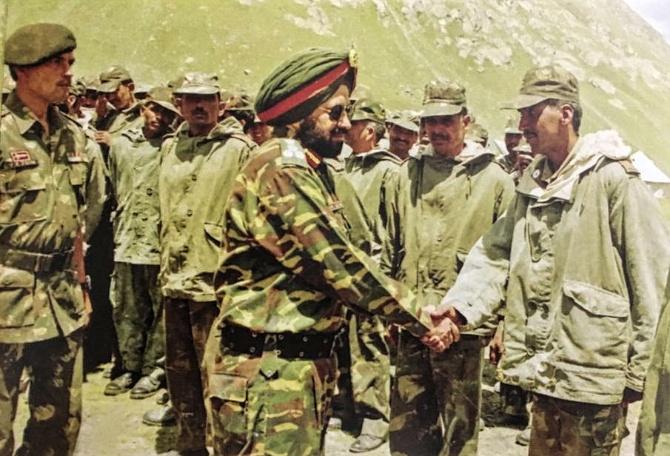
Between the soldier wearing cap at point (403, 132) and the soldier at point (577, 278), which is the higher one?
the soldier at point (577, 278)

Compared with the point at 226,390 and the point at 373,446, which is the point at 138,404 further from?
the point at 226,390

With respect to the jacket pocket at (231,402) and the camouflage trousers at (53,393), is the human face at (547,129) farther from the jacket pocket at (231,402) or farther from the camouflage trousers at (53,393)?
the camouflage trousers at (53,393)

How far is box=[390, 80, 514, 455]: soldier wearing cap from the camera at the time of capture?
4.88 m

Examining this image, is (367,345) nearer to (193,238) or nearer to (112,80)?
(193,238)

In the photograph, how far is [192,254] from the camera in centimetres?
511

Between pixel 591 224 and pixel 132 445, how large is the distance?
4029 mm

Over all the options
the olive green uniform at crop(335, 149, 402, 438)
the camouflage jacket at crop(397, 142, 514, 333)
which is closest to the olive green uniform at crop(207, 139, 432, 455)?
the camouflage jacket at crop(397, 142, 514, 333)

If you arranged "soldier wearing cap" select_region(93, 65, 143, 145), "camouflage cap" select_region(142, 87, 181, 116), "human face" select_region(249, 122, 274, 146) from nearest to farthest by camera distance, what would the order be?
1. "camouflage cap" select_region(142, 87, 181, 116)
2. "soldier wearing cap" select_region(93, 65, 143, 145)
3. "human face" select_region(249, 122, 274, 146)

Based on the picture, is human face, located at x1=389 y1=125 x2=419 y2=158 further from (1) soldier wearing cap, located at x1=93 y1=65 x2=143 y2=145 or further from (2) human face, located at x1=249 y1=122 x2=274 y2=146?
(1) soldier wearing cap, located at x1=93 y1=65 x2=143 y2=145

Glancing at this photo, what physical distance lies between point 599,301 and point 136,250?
14.5 ft

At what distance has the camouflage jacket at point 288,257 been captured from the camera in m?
2.99

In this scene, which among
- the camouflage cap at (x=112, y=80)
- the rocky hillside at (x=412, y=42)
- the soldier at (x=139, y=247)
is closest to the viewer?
the soldier at (x=139, y=247)

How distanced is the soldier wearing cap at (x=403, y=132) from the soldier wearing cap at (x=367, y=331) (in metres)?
0.89

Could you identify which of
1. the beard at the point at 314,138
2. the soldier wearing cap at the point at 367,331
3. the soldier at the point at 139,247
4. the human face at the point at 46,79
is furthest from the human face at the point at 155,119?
the beard at the point at 314,138
